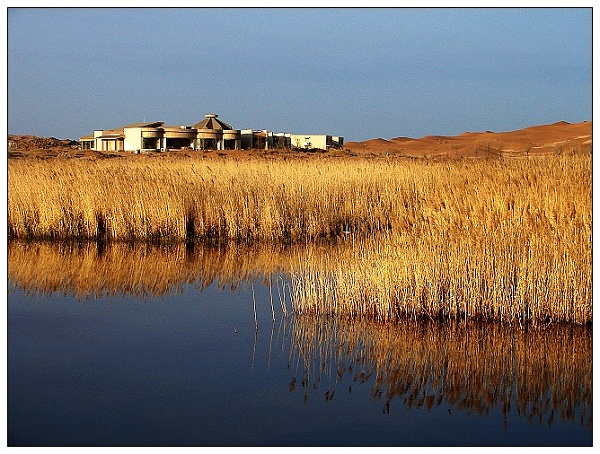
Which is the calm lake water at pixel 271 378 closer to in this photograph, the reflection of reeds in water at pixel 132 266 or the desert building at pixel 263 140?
the reflection of reeds in water at pixel 132 266

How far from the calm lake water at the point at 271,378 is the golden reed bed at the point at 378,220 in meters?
0.29

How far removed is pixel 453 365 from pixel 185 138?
121ft

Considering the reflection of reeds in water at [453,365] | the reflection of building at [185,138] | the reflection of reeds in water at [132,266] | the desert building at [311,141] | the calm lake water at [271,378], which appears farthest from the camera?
the desert building at [311,141]

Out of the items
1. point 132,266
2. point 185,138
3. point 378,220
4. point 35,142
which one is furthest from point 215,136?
point 132,266

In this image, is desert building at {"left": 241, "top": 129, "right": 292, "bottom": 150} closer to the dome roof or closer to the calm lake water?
the dome roof

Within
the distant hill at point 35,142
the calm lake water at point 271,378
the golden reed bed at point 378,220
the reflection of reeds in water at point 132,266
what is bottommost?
the calm lake water at point 271,378

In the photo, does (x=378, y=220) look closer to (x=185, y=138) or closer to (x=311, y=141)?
(x=185, y=138)

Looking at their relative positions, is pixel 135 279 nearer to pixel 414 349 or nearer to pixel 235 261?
pixel 235 261

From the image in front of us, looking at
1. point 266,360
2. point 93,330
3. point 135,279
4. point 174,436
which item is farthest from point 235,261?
point 174,436

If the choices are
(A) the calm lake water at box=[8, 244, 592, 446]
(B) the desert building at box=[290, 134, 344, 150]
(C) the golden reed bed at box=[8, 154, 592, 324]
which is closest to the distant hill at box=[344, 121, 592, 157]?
(B) the desert building at box=[290, 134, 344, 150]

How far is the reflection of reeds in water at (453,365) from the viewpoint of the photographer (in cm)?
543

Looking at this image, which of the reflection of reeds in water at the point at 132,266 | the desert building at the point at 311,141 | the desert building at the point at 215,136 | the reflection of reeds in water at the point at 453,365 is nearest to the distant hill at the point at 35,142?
the desert building at the point at 215,136

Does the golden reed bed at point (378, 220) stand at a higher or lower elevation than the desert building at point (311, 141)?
lower

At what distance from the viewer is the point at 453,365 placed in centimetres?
609
